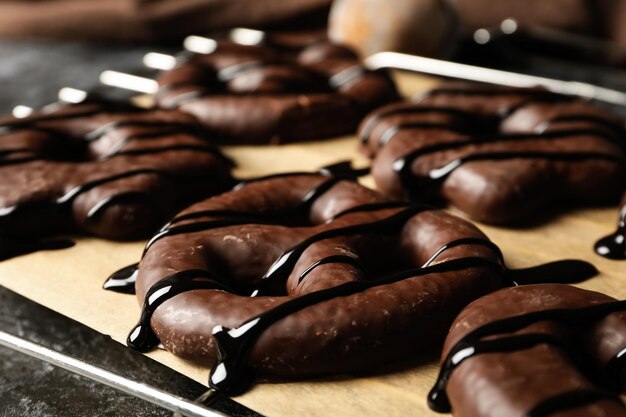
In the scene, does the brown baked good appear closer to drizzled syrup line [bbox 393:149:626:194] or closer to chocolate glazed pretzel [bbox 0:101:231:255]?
drizzled syrup line [bbox 393:149:626:194]

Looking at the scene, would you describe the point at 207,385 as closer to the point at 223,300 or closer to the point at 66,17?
the point at 223,300

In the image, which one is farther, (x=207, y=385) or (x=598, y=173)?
(x=598, y=173)

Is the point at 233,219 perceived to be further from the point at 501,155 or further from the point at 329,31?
the point at 329,31

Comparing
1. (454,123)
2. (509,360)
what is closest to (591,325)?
(509,360)

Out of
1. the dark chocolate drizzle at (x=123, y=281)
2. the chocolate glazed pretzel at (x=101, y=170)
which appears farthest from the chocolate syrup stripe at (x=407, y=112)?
the dark chocolate drizzle at (x=123, y=281)

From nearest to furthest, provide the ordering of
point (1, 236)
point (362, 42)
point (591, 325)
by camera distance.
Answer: point (591, 325)
point (1, 236)
point (362, 42)

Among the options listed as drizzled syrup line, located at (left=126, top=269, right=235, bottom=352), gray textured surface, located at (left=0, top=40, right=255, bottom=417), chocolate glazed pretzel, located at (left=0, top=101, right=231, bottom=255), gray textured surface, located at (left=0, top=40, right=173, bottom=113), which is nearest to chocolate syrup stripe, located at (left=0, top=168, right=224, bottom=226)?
chocolate glazed pretzel, located at (left=0, top=101, right=231, bottom=255)
